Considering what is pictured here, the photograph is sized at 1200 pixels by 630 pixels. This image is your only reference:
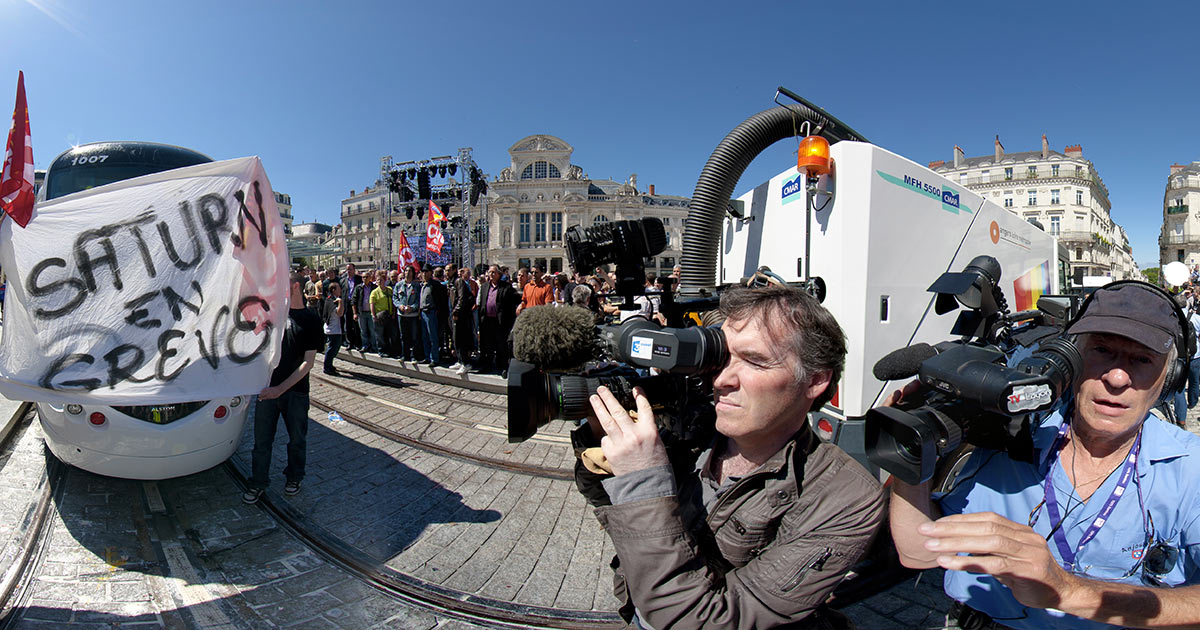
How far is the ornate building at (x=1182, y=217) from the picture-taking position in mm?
50344

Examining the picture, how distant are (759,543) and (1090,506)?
1067 millimetres

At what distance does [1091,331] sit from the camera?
50.7 inches

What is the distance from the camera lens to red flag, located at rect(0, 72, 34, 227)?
8.63 feet

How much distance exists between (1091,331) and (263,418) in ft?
16.5

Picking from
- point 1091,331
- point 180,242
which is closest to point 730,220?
point 1091,331

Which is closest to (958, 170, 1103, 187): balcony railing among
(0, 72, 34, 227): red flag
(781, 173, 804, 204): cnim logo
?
(781, 173, 804, 204): cnim logo

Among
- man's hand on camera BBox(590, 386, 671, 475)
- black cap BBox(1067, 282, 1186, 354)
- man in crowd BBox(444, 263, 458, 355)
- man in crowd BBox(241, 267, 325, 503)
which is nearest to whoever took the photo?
man's hand on camera BBox(590, 386, 671, 475)

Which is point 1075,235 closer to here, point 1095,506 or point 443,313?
point 443,313

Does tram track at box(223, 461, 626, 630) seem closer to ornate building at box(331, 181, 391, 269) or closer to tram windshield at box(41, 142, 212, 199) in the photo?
tram windshield at box(41, 142, 212, 199)

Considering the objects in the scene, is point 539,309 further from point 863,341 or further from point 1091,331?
point 863,341

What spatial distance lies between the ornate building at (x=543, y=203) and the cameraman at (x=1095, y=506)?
174 feet

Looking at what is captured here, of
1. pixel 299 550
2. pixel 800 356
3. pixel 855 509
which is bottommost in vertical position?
pixel 299 550

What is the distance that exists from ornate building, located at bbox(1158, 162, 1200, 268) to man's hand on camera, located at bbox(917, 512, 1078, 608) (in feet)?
258

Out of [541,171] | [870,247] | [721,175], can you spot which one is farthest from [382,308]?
[541,171]
